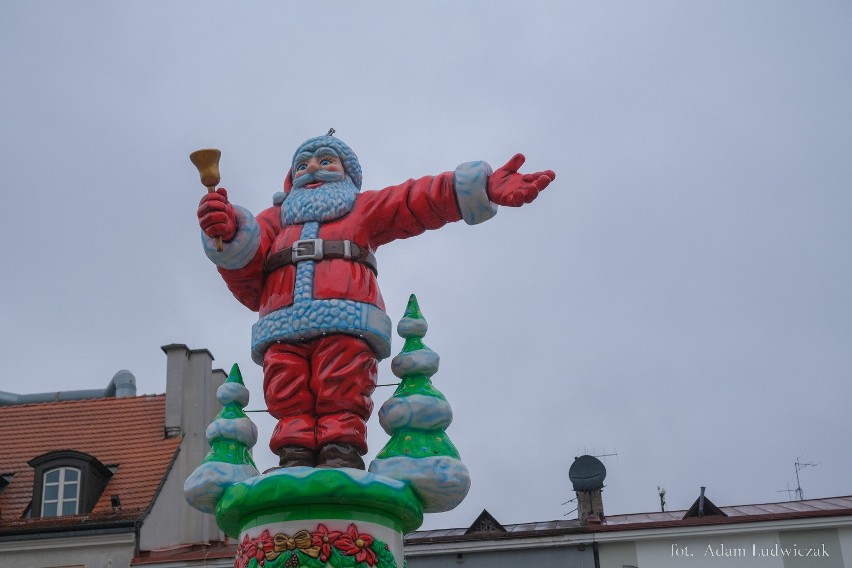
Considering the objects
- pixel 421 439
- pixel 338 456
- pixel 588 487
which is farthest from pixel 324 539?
pixel 588 487

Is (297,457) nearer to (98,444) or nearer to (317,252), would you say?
(317,252)

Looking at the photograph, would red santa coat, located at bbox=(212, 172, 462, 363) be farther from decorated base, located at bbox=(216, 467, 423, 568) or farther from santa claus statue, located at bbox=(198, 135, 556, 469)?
decorated base, located at bbox=(216, 467, 423, 568)

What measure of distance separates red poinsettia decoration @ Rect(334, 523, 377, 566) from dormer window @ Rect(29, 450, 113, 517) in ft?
33.5

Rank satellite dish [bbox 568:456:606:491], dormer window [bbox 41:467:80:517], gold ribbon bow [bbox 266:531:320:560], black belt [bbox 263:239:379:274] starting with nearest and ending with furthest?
gold ribbon bow [bbox 266:531:320:560]
black belt [bbox 263:239:379:274]
satellite dish [bbox 568:456:606:491]
dormer window [bbox 41:467:80:517]

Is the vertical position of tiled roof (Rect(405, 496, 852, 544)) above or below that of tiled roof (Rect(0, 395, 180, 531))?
below

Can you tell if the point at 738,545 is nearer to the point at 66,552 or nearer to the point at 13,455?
the point at 66,552

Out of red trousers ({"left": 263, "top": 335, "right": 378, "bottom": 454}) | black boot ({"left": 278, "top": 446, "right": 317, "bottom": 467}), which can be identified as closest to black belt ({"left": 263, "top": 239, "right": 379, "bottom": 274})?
red trousers ({"left": 263, "top": 335, "right": 378, "bottom": 454})

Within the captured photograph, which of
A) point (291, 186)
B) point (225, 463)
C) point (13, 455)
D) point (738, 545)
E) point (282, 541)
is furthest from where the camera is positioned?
point (13, 455)

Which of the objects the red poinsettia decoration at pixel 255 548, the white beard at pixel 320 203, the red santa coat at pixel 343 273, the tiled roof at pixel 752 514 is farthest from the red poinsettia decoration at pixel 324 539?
the tiled roof at pixel 752 514

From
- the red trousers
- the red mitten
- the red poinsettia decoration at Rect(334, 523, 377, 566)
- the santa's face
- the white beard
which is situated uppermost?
the santa's face

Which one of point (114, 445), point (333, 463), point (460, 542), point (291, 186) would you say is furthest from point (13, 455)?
point (333, 463)

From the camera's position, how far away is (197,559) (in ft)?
49.4

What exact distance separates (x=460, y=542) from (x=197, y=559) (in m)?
3.59

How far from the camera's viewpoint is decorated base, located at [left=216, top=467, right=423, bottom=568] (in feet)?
22.3
